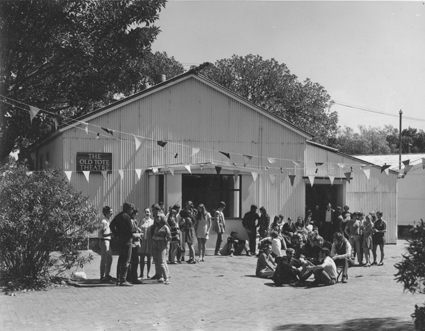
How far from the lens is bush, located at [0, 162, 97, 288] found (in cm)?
1384

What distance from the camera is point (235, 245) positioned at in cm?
2212

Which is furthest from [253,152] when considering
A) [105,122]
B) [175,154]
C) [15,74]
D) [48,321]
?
[48,321]

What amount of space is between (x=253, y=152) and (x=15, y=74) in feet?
41.2

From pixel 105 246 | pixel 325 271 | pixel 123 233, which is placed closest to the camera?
pixel 123 233

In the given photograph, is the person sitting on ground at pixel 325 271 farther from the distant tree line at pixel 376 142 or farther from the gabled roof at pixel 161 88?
the distant tree line at pixel 376 142

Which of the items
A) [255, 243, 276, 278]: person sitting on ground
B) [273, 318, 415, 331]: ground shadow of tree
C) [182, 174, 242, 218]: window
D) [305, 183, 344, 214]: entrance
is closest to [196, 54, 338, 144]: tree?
[305, 183, 344, 214]: entrance

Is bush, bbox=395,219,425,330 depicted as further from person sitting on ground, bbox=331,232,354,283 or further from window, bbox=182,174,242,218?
window, bbox=182,174,242,218

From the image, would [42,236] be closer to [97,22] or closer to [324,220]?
[324,220]

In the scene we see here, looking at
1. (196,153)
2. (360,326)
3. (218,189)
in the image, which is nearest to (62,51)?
(196,153)

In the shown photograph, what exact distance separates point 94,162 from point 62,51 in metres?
8.36

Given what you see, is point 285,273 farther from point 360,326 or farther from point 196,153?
point 196,153

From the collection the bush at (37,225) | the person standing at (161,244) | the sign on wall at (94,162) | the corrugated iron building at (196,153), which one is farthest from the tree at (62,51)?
the person standing at (161,244)

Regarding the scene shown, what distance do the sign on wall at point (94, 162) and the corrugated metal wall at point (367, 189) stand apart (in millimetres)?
9332

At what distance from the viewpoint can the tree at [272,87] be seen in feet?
169
